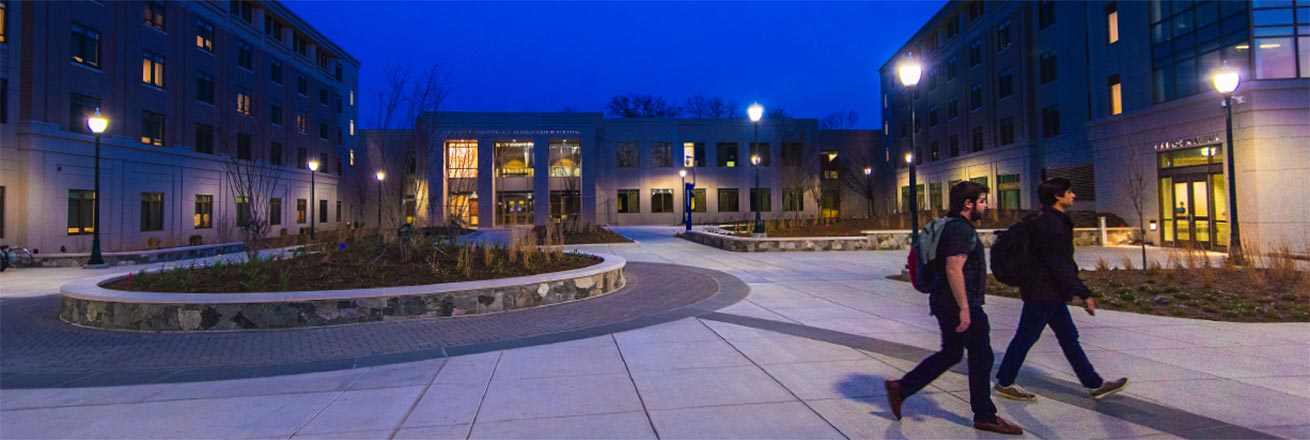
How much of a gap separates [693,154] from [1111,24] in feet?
99.3

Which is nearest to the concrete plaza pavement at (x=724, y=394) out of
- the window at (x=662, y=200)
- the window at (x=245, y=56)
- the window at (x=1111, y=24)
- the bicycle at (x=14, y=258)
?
the bicycle at (x=14, y=258)

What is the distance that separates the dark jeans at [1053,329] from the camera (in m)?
4.47

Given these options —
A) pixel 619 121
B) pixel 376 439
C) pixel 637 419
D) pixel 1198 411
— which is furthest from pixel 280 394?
pixel 619 121

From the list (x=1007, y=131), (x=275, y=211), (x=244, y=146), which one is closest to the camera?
(x=244, y=146)

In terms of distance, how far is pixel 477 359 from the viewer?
20.6 ft

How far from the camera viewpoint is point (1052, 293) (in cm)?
441

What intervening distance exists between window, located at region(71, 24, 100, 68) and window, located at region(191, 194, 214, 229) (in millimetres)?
8384

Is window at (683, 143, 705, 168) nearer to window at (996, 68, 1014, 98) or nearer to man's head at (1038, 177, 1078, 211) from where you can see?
window at (996, 68, 1014, 98)

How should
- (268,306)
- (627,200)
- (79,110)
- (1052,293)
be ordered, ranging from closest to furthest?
(1052,293) → (268,306) → (79,110) → (627,200)

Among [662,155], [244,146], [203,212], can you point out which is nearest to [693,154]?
[662,155]

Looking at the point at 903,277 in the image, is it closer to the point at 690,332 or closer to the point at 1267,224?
the point at 690,332

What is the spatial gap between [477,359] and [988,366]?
4.76 m

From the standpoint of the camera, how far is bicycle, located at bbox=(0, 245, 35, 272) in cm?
1702

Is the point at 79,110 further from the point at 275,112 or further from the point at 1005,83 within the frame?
the point at 1005,83
